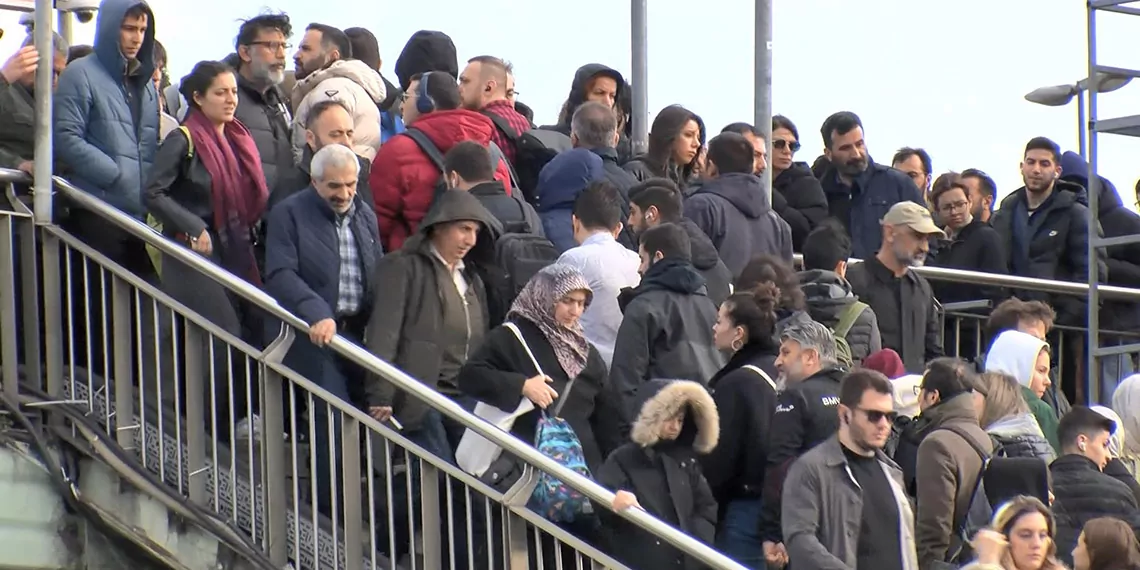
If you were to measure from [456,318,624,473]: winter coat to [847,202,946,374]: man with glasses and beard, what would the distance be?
237cm

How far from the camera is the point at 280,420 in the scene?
8.49m

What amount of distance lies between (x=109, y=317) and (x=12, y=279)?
0.42m

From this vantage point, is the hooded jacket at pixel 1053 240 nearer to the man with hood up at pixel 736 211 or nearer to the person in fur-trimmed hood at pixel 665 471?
the man with hood up at pixel 736 211

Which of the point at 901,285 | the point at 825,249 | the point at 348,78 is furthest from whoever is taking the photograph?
the point at 901,285

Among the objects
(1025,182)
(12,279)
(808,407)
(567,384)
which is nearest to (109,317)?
(12,279)

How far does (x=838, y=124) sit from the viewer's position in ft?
42.8

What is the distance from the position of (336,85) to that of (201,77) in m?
1.16

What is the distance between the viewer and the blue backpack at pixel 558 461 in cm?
834

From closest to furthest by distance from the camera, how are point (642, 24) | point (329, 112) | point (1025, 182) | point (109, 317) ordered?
1. point (109, 317)
2. point (329, 112)
3. point (642, 24)
4. point (1025, 182)

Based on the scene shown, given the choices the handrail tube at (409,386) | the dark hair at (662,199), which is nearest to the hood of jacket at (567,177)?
the dark hair at (662,199)

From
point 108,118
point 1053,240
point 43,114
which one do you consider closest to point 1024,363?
point 1053,240

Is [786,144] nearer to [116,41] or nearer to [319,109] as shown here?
[319,109]

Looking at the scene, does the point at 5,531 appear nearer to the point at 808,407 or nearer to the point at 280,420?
the point at 280,420

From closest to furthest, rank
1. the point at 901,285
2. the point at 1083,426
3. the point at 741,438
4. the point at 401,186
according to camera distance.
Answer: the point at 741,438 < the point at 1083,426 < the point at 401,186 < the point at 901,285
